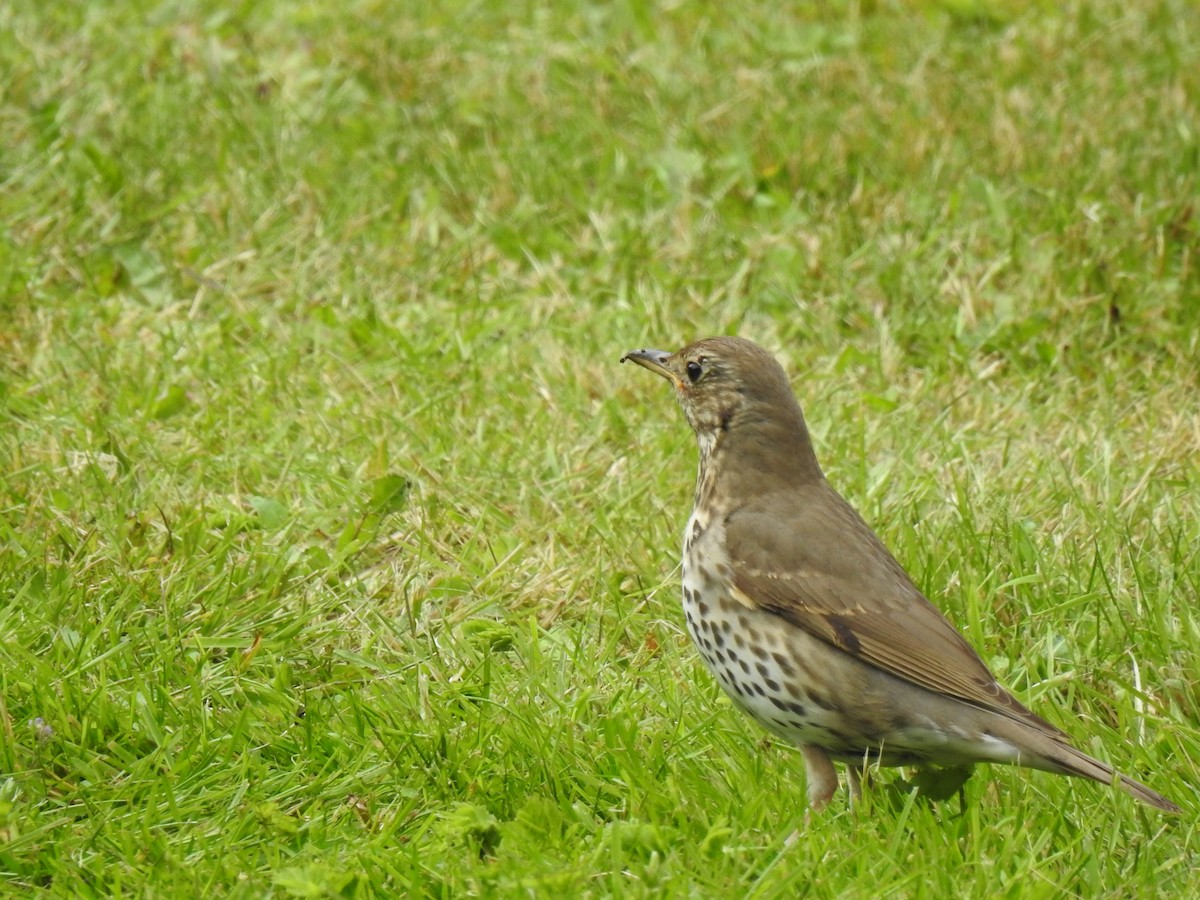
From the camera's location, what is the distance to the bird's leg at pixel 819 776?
12.7 feet

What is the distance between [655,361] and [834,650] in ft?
3.22

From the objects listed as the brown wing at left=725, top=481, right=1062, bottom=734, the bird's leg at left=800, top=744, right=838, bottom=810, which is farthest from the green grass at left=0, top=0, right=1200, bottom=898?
the brown wing at left=725, top=481, right=1062, bottom=734

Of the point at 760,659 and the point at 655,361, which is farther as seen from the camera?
the point at 655,361

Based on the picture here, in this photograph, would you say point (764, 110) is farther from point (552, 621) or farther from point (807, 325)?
point (552, 621)

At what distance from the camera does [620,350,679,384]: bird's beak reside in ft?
14.8

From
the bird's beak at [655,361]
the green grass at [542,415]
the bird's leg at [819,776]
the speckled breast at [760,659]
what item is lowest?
the green grass at [542,415]

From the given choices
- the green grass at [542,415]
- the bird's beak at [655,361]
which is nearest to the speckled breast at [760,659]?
→ the green grass at [542,415]

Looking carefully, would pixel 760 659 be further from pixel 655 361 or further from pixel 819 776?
pixel 655 361

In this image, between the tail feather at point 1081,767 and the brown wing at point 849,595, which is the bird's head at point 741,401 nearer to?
the brown wing at point 849,595

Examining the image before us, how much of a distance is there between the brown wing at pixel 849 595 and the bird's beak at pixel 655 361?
468 millimetres

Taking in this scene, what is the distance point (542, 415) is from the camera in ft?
18.4

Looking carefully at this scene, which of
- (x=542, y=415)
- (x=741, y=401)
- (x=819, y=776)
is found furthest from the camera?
(x=542, y=415)

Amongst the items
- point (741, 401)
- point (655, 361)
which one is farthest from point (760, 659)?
point (655, 361)

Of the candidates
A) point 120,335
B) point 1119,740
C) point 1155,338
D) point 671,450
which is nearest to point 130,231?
point 120,335
